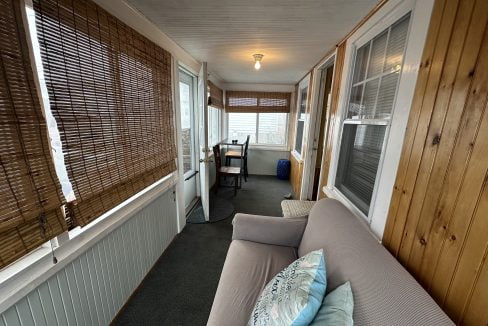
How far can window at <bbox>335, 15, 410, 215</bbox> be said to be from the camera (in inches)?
49.5

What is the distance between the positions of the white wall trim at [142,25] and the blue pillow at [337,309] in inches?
78.0

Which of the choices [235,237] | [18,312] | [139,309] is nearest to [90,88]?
[18,312]

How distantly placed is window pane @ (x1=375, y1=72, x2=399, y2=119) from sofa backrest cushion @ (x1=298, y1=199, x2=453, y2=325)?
2.39 feet

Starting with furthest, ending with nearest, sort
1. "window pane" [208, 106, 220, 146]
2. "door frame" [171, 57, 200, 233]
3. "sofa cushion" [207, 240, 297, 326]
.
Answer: "window pane" [208, 106, 220, 146] → "door frame" [171, 57, 200, 233] → "sofa cushion" [207, 240, 297, 326]

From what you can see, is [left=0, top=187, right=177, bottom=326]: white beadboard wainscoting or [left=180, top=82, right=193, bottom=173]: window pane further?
[left=180, top=82, right=193, bottom=173]: window pane

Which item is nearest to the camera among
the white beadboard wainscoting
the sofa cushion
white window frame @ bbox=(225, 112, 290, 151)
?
the white beadboard wainscoting

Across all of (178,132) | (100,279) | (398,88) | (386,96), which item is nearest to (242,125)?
(178,132)

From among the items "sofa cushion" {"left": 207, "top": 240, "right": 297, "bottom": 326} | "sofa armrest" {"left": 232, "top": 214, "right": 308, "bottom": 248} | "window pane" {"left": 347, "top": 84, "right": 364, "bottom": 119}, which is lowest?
"sofa cushion" {"left": 207, "top": 240, "right": 297, "bottom": 326}

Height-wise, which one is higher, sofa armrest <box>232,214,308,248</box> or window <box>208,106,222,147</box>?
window <box>208,106,222,147</box>

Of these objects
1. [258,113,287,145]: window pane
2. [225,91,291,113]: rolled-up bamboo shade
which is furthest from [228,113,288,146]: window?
[225,91,291,113]: rolled-up bamboo shade

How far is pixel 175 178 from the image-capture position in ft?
7.58

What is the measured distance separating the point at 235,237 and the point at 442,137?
1.53 meters

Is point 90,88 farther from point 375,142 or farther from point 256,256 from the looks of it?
point 375,142

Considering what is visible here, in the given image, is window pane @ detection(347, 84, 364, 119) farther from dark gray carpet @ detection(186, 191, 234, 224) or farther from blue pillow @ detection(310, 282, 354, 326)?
dark gray carpet @ detection(186, 191, 234, 224)
